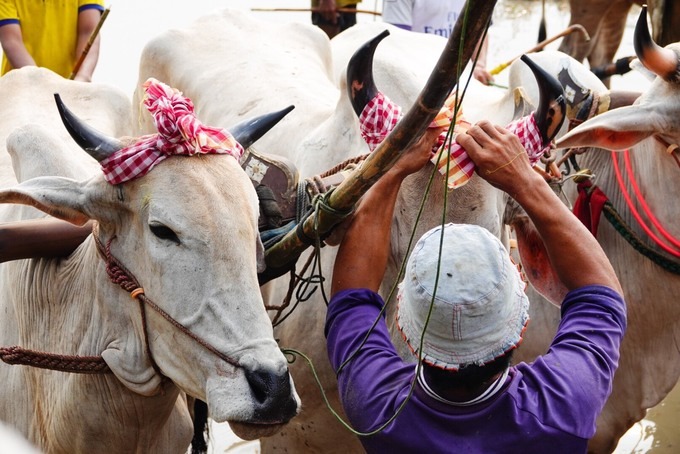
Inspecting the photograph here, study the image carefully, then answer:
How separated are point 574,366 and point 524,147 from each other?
2.69ft

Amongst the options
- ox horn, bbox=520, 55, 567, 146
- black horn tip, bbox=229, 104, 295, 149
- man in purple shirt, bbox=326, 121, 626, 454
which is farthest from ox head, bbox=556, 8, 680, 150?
black horn tip, bbox=229, 104, 295, 149

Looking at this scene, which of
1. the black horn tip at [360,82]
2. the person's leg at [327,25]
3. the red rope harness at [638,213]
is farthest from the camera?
the person's leg at [327,25]

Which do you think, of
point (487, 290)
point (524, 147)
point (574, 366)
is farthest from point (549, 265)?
point (487, 290)

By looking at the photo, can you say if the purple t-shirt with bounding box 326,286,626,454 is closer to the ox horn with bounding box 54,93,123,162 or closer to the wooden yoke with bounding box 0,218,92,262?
the ox horn with bounding box 54,93,123,162

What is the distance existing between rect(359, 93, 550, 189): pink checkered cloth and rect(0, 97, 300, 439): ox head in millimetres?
477

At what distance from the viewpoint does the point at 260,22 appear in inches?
222

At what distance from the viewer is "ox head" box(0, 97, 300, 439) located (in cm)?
271

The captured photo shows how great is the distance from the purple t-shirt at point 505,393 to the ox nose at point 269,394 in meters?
0.16

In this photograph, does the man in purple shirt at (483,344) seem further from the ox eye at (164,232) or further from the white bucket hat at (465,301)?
the ox eye at (164,232)

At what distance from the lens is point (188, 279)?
2799 mm

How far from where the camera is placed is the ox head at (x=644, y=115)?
12.0 ft

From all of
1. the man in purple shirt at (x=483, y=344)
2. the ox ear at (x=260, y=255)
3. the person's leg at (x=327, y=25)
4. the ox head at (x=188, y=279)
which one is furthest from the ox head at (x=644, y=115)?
the person's leg at (x=327, y=25)

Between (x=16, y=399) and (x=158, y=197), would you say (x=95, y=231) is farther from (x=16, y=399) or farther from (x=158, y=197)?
(x=16, y=399)

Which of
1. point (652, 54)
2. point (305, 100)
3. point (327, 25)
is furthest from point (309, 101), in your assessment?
point (327, 25)
